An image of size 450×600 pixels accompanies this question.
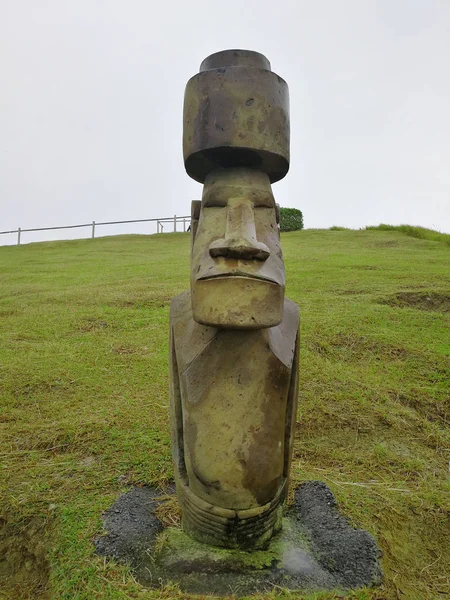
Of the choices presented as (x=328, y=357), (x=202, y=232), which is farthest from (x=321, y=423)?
(x=202, y=232)

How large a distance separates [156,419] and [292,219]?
1466 cm

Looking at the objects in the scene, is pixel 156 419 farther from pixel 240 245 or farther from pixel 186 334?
pixel 240 245

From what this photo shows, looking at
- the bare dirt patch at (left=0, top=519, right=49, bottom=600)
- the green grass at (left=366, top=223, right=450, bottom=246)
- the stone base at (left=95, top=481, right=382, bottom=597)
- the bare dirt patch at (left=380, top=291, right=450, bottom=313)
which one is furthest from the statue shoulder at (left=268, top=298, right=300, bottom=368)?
the green grass at (left=366, top=223, right=450, bottom=246)

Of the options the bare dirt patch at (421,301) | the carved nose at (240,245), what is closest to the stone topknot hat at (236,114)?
the carved nose at (240,245)

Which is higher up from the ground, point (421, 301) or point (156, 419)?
point (421, 301)

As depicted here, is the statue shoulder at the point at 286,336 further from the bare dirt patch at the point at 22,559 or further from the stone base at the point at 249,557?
the bare dirt patch at the point at 22,559

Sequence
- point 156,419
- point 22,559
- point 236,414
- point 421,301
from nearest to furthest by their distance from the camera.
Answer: point 236,414 < point 22,559 < point 156,419 < point 421,301

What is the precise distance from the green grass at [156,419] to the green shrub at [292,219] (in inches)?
387

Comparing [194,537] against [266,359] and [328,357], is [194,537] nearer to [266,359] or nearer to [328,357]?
[266,359]

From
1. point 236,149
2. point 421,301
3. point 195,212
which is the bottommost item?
point 421,301

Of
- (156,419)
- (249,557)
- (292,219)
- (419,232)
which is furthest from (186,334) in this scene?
(292,219)

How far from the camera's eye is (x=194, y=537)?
2.12 m

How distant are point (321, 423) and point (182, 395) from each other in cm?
155

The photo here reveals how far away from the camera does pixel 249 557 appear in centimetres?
201
